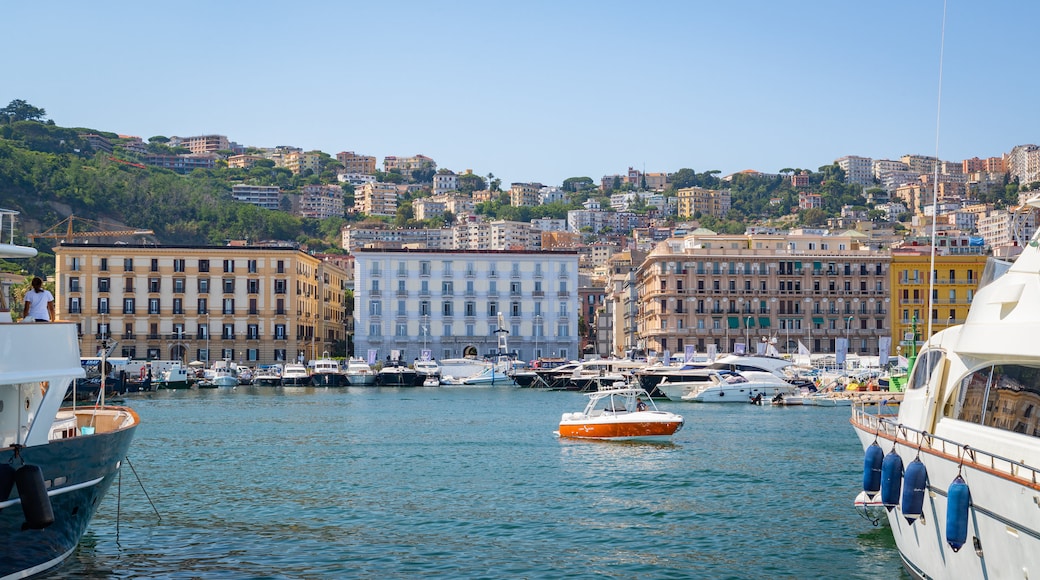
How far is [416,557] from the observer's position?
21.9 metres

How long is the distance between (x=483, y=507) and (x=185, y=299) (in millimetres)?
97720

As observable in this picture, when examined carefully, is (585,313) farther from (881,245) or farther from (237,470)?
(237,470)

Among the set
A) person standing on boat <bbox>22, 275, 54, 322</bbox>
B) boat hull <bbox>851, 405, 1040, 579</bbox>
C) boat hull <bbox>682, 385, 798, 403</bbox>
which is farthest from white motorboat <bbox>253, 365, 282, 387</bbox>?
boat hull <bbox>851, 405, 1040, 579</bbox>

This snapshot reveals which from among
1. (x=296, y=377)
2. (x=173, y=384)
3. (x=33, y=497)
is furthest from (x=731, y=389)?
(x=33, y=497)

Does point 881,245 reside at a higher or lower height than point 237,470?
higher

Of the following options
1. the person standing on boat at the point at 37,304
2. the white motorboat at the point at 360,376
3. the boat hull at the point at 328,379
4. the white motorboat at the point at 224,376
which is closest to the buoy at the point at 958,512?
the person standing on boat at the point at 37,304

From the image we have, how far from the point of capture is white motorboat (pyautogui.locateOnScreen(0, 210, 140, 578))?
1712 centimetres

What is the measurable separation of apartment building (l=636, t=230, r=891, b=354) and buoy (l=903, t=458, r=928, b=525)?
109 m

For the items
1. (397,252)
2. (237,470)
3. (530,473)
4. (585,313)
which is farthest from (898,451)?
(585,313)

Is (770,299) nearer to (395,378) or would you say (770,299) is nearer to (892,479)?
(395,378)

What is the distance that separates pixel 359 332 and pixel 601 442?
272 ft

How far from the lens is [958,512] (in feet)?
47.0

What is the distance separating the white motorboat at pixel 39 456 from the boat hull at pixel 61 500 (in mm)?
15

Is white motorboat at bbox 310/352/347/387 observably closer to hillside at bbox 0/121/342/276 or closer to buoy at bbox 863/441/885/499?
hillside at bbox 0/121/342/276
